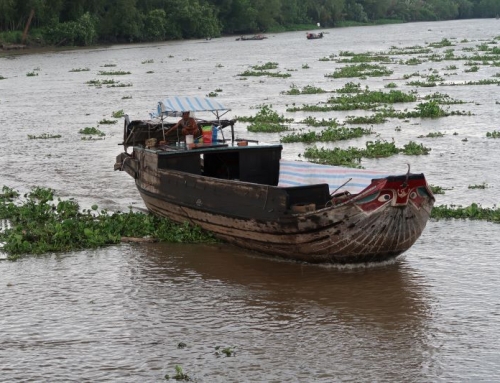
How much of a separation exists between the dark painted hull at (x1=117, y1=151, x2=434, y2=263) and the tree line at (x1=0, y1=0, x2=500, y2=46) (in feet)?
232

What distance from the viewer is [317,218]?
11.7 metres

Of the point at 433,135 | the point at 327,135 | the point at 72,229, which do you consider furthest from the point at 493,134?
the point at 72,229

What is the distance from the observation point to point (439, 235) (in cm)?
1395

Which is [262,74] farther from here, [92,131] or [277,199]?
[277,199]

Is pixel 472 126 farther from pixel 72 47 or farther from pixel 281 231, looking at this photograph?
pixel 72 47

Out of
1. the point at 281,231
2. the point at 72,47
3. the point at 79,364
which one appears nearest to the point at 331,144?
the point at 281,231

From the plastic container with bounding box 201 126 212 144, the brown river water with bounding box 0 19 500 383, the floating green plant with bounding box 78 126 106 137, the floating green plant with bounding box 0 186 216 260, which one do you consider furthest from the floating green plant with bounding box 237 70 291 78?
the floating green plant with bounding box 0 186 216 260

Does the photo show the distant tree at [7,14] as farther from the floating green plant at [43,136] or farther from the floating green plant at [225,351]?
the floating green plant at [225,351]

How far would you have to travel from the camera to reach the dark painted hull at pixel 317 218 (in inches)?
449

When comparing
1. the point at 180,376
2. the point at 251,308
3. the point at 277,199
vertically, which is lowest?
the point at 180,376

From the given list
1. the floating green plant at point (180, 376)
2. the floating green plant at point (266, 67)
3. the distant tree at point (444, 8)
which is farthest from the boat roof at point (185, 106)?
the distant tree at point (444, 8)

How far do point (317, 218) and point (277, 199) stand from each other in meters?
0.71

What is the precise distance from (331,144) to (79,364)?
1430 cm

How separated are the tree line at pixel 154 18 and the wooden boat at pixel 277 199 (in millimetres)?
68423
